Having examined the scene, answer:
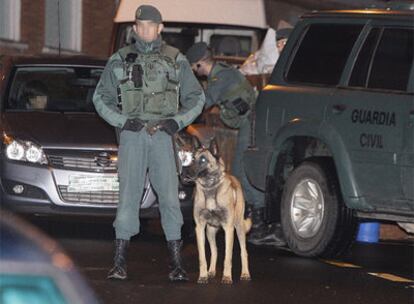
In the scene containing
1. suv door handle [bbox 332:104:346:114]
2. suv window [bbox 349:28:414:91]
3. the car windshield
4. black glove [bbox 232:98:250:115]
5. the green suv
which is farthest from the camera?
the car windshield

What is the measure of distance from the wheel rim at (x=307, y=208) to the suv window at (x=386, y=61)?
0.91 m

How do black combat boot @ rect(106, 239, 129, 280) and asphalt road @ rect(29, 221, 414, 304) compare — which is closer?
asphalt road @ rect(29, 221, 414, 304)

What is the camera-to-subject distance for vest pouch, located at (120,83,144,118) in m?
8.06

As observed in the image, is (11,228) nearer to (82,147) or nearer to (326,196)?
(326,196)

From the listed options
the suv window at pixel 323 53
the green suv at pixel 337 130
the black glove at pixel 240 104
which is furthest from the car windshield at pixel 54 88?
the suv window at pixel 323 53

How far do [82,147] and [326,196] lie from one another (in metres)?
2.27

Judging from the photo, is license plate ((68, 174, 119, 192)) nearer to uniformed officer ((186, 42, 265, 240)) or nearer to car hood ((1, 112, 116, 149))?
car hood ((1, 112, 116, 149))

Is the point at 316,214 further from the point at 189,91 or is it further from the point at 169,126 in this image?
the point at 169,126

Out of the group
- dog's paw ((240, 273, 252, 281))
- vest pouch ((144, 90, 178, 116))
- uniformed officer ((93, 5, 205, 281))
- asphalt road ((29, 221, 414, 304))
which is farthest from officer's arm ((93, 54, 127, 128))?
dog's paw ((240, 273, 252, 281))

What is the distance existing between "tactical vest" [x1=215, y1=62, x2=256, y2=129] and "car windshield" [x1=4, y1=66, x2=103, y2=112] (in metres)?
1.38

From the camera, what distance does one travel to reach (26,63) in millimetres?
11633

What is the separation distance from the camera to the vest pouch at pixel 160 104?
8.07 m

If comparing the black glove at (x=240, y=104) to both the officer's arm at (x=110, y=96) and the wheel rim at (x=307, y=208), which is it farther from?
the officer's arm at (x=110, y=96)

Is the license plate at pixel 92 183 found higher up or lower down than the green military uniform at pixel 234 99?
lower down
